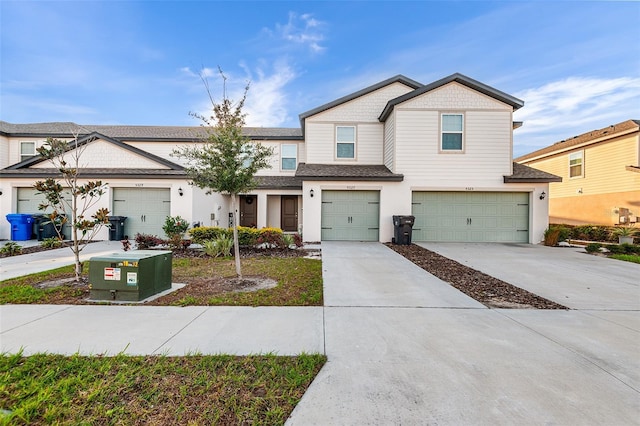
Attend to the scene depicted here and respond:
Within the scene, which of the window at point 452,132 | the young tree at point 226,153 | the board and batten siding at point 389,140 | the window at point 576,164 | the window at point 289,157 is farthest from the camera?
the window at point 576,164

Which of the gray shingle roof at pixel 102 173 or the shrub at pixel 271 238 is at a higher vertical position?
the gray shingle roof at pixel 102 173

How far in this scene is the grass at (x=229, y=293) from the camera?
4.56 m

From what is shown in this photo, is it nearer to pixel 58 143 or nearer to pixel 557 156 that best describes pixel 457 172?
pixel 557 156

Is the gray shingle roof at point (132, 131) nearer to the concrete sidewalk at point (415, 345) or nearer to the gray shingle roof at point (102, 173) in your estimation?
the gray shingle roof at point (102, 173)

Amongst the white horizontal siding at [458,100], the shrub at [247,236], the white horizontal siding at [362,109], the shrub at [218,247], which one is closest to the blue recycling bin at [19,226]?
the shrub at [218,247]

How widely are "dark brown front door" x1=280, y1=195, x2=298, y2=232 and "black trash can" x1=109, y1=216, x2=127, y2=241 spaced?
768cm

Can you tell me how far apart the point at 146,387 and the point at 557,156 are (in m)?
23.7

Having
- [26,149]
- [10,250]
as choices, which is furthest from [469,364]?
[26,149]

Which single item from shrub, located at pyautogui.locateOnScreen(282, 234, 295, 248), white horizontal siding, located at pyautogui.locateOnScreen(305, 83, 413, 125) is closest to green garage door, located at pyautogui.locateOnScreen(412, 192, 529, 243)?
white horizontal siding, located at pyautogui.locateOnScreen(305, 83, 413, 125)

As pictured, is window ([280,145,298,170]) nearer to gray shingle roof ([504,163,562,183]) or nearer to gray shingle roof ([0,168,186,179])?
gray shingle roof ([0,168,186,179])

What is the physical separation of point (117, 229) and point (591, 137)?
81.1 ft

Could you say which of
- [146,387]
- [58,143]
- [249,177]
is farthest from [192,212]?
[146,387]

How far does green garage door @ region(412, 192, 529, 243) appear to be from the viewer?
11992 millimetres

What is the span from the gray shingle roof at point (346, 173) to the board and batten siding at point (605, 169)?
12094mm
